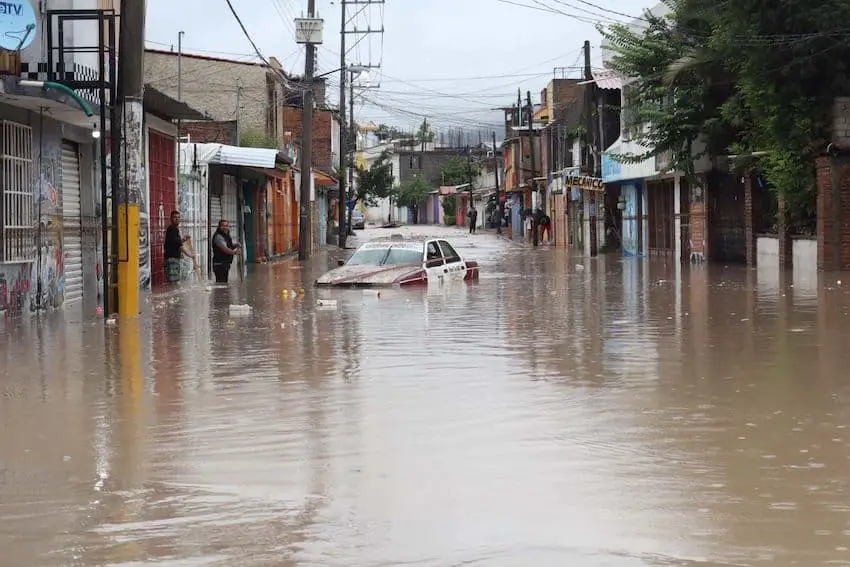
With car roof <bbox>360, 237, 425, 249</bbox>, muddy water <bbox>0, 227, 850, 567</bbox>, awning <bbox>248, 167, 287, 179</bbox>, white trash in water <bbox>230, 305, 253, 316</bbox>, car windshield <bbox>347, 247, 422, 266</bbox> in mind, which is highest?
awning <bbox>248, 167, 287, 179</bbox>

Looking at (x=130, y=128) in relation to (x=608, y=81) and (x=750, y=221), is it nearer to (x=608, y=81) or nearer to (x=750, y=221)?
(x=750, y=221)

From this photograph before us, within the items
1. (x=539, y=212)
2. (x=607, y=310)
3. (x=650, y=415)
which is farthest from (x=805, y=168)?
(x=539, y=212)

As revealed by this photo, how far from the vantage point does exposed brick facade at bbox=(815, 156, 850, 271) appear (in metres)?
25.0

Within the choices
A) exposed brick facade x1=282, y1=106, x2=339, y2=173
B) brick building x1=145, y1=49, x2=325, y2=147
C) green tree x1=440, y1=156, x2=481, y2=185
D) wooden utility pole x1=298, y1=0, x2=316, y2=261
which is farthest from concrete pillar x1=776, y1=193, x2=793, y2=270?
green tree x1=440, y1=156, x2=481, y2=185

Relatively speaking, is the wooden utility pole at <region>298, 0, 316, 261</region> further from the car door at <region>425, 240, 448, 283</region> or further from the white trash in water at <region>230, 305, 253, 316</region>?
the white trash in water at <region>230, 305, 253, 316</region>

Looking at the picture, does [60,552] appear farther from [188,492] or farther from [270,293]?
[270,293]

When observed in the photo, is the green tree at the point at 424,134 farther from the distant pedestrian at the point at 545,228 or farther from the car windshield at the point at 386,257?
the car windshield at the point at 386,257

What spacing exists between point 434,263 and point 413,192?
345ft

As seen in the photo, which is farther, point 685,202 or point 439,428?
point 685,202

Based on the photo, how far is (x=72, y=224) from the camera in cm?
2020

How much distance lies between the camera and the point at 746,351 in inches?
476

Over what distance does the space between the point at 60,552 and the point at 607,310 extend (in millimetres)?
13512

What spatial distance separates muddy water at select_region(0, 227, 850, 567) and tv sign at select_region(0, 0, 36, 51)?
11.7 ft

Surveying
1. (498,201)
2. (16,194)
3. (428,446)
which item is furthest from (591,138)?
(498,201)
